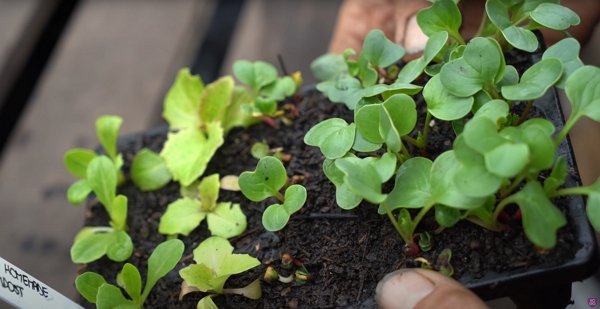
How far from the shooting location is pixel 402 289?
59 centimetres

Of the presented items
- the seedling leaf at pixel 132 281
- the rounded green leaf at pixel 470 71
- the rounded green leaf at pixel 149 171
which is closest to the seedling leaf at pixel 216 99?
the rounded green leaf at pixel 149 171

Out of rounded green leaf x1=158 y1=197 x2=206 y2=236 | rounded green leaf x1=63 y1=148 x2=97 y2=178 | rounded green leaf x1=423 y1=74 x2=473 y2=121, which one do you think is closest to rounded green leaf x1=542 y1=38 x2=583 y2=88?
rounded green leaf x1=423 y1=74 x2=473 y2=121

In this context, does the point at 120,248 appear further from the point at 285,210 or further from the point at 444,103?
the point at 444,103

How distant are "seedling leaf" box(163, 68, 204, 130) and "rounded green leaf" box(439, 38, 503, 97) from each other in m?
0.51

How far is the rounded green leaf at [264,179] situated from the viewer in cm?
69

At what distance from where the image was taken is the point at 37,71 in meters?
1.53

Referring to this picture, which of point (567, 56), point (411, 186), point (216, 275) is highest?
point (567, 56)

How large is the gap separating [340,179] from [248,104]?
338 mm

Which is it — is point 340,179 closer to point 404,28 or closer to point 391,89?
point 391,89

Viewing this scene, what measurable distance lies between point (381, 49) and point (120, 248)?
0.51 meters

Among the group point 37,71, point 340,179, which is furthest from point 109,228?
point 37,71

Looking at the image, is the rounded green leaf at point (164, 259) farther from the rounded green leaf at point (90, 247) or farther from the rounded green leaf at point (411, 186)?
the rounded green leaf at point (411, 186)

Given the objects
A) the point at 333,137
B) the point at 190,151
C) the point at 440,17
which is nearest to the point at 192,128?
the point at 190,151

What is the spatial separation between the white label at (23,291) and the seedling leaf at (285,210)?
0.29 meters
